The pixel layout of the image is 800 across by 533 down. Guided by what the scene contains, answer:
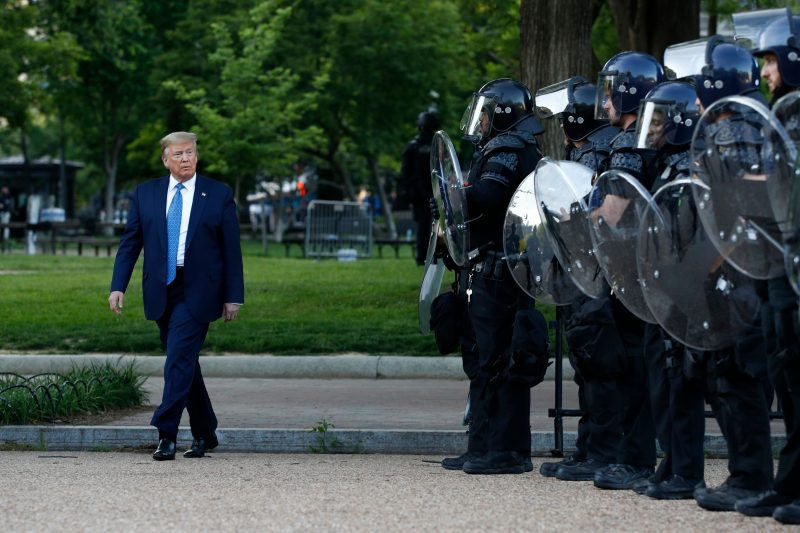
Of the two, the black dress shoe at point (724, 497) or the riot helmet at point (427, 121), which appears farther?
the riot helmet at point (427, 121)

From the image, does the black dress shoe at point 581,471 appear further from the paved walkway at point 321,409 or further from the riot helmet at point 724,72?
the riot helmet at point 724,72

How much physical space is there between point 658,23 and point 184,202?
9.78m

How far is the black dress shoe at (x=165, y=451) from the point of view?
27.7ft

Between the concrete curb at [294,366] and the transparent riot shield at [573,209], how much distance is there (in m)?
5.47

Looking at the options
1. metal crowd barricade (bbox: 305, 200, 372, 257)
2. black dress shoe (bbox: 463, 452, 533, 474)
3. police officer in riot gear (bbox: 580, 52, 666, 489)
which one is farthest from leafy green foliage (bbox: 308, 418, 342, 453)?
metal crowd barricade (bbox: 305, 200, 372, 257)

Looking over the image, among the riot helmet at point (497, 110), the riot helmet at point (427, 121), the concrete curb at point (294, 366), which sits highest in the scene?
the riot helmet at point (427, 121)

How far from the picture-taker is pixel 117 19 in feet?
101

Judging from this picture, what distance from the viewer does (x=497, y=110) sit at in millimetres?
7844

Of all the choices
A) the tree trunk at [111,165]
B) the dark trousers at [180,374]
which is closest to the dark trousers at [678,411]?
the dark trousers at [180,374]

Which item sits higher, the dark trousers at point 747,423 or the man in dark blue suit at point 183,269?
the man in dark blue suit at point 183,269

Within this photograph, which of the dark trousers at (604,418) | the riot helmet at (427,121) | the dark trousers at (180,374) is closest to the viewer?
the dark trousers at (604,418)

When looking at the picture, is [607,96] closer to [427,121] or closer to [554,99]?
[554,99]

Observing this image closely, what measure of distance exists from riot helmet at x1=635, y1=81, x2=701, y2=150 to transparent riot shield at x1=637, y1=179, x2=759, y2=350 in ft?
1.59

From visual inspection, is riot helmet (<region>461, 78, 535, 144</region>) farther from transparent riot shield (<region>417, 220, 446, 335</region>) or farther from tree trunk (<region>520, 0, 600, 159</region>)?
tree trunk (<region>520, 0, 600, 159</region>)
